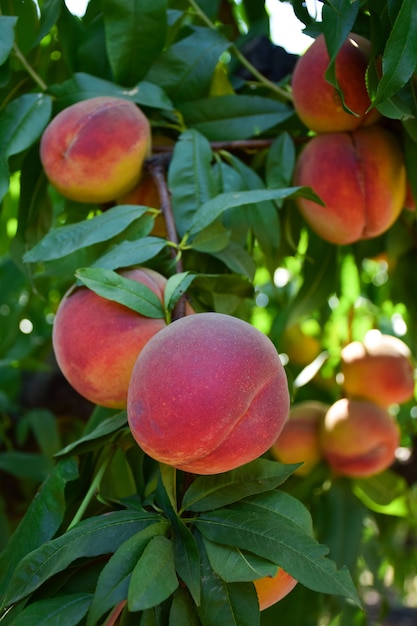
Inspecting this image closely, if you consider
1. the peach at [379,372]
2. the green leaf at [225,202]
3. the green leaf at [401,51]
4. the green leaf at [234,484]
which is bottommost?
the peach at [379,372]

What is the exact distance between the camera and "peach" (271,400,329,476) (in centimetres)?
150

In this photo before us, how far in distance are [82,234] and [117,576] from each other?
0.44 meters

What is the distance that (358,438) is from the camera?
142cm

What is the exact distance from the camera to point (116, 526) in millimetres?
725

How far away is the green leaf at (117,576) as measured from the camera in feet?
2.11

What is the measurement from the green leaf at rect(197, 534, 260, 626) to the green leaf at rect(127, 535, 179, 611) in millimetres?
39

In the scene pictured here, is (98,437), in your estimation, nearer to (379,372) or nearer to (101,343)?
(101,343)

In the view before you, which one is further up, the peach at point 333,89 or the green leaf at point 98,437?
the peach at point 333,89

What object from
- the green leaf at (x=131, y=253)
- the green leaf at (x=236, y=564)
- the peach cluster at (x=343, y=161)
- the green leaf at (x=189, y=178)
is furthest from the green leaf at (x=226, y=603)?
the peach cluster at (x=343, y=161)

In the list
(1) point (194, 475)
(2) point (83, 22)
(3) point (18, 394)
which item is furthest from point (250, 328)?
(3) point (18, 394)

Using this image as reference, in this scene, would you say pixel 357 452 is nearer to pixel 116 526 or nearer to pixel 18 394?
pixel 116 526

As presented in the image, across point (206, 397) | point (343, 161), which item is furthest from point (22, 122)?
point (206, 397)

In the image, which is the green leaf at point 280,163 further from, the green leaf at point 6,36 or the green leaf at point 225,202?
the green leaf at point 6,36

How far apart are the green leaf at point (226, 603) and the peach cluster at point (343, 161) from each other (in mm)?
572
